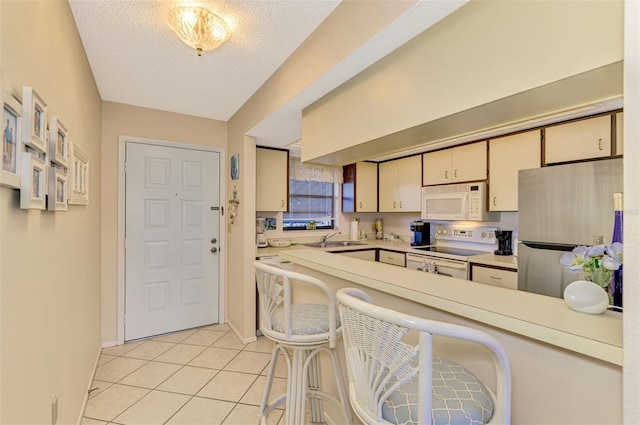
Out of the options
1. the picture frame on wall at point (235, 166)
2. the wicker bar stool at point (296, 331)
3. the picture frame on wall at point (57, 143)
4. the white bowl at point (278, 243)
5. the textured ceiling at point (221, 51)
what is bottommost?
the wicker bar stool at point (296, 331)

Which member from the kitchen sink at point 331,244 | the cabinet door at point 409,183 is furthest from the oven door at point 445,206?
the kitchen sink at point 331,244

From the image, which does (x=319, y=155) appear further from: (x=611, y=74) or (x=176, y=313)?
(x=176, y=313)

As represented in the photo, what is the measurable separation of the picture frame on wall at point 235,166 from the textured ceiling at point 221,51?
43cm

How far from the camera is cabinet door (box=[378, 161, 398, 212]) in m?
4.21

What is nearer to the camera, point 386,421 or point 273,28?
point 386,421

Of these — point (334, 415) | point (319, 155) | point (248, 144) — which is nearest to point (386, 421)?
point (334, 415)

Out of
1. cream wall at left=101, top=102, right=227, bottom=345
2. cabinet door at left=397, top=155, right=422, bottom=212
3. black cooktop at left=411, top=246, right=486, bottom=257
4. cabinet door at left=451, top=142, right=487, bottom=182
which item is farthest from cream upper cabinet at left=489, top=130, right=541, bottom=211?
cream wall at left=101, top=102, right=227, bottom=345

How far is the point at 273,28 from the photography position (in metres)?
1.77

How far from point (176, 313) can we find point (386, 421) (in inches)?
123

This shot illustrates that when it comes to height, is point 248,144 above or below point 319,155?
above

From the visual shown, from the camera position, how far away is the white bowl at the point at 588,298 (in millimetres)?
853

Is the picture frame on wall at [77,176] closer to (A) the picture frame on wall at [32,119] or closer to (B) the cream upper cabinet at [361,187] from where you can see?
(A) the picture frame on wall at [32,119]

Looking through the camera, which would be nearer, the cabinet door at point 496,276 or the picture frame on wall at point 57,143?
the picture frame on wall at point 57,143

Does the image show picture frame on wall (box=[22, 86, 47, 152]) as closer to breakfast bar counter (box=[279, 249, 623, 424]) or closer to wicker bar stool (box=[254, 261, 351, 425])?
wicker bar stool (box=[254, 261, 351, 425])
